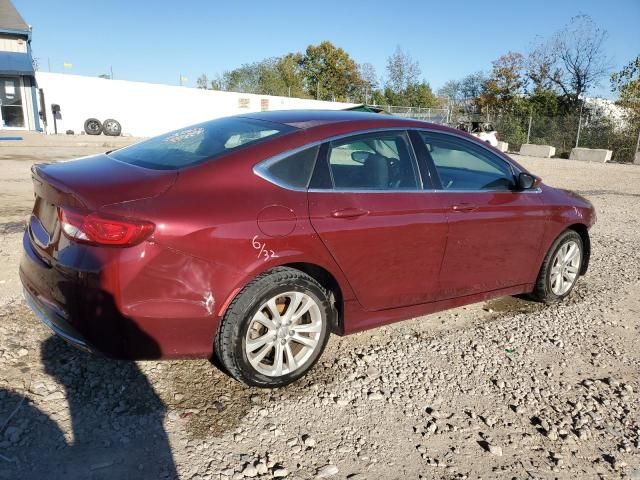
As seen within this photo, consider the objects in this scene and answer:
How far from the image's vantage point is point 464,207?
3.71m

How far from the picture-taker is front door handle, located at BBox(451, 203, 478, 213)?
3664 mm

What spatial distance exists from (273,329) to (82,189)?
4.21 ft

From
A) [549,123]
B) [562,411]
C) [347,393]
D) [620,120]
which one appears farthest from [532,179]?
[549,123]

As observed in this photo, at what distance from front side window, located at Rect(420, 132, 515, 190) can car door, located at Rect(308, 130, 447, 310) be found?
0.93 ft

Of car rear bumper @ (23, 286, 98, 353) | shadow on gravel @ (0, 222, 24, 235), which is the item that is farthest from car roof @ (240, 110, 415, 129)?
shadow on gravel @ (0, 222, 24, 235)

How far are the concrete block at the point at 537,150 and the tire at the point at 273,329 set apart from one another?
79.4 feet

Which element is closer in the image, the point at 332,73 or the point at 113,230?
the point at 113,230

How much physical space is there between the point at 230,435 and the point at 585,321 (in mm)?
3224

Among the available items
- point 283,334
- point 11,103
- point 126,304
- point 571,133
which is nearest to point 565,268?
point 283,334

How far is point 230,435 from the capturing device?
266cm

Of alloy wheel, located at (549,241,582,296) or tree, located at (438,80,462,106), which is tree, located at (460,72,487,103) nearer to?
tree, located at (438,80,462,106)

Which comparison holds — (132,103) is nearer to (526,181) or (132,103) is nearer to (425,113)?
(425,113)

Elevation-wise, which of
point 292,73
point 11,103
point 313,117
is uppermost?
point 292,73

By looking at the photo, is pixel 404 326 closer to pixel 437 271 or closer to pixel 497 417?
pixel 437 271
